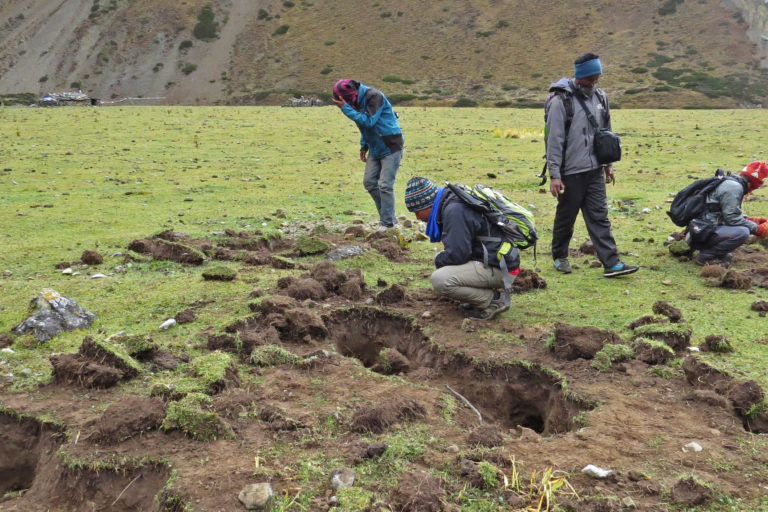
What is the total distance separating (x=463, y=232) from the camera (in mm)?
5422

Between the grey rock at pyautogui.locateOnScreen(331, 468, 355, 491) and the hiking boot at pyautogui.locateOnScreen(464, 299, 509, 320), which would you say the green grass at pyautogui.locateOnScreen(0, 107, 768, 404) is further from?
the grey rock at pyautogui.locateOnScreen(331, 468, 355, 491)

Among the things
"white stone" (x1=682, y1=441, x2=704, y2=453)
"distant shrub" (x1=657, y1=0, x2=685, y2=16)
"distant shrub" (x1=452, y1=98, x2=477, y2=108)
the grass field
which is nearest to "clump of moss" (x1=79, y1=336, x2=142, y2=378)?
the grass field

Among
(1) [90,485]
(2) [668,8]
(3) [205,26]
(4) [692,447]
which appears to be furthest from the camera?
(3) [205,26]

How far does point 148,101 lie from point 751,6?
236ft

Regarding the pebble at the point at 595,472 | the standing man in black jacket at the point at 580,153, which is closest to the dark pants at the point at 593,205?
the standing man in black jacket at the point at 580,153

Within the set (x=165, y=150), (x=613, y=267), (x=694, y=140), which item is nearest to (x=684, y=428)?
(x=613, y=267)

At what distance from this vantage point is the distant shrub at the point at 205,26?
248 ft

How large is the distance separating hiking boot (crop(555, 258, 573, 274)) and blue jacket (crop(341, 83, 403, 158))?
290 cm

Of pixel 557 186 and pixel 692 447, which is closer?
pixel 692 447

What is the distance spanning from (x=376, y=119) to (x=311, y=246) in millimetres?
2049

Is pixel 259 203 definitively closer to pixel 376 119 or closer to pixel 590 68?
pixel 376 119

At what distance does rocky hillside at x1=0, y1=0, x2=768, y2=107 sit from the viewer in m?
62.2

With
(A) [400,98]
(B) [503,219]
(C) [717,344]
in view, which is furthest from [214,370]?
(A) [400,98]

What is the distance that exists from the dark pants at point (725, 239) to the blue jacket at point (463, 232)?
295 cm
